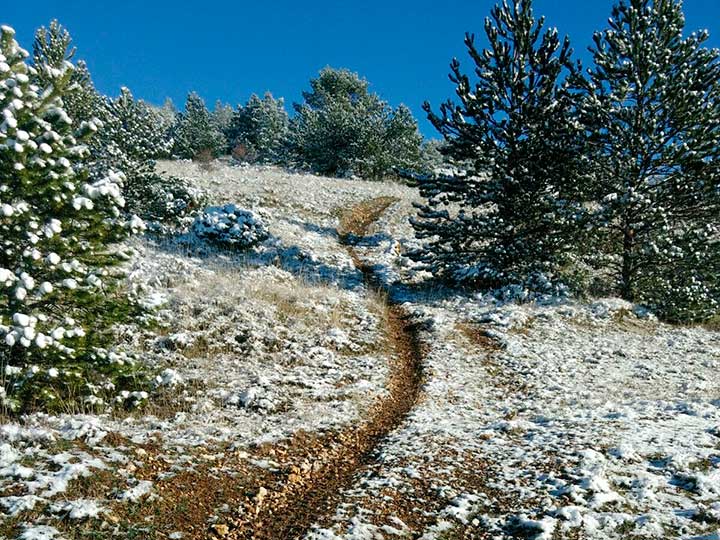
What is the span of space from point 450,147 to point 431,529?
14.6 meters

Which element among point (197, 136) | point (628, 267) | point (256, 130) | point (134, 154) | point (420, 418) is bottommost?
point (420, 418)

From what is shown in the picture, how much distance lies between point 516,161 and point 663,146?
4.39m

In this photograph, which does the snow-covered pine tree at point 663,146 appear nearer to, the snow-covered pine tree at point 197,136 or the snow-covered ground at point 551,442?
the snow-covered ground at point 551,442

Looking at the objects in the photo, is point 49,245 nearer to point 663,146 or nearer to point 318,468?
point 318,468

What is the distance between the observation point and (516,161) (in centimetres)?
1755

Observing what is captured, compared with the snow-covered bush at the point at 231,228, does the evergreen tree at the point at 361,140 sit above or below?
above

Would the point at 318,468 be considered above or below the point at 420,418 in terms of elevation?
below

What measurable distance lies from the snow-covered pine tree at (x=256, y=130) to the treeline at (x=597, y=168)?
46.8 m

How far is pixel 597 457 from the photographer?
6945mm

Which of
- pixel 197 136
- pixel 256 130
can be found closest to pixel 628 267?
pixel 197 136

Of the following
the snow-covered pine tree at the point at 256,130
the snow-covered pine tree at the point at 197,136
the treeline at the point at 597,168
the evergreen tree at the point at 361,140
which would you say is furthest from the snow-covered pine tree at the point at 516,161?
the snow-covered pine tree at the point at 256,130

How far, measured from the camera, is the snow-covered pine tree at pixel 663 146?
49.4 feet

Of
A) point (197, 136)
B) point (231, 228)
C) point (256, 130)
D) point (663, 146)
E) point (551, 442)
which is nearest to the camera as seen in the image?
point (551, 442)

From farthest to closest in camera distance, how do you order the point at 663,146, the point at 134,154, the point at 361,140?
the point at 361,140, the point at 134,154, the point at 663,146
